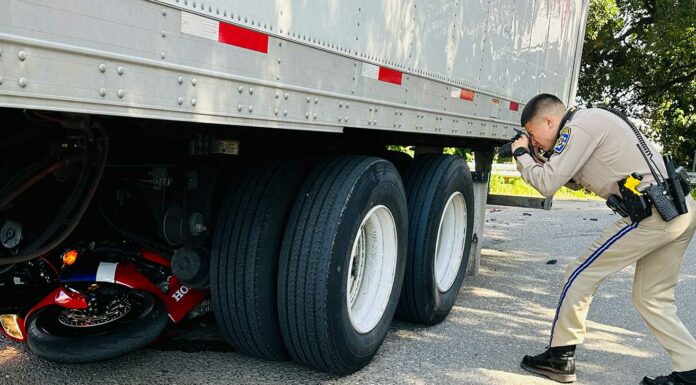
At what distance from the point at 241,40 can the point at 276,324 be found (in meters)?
1.57

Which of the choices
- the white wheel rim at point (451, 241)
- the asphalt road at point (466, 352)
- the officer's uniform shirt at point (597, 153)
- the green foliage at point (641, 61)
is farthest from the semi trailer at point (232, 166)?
the green foliage at point (641, 61)

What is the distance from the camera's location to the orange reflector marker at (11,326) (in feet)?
10.3

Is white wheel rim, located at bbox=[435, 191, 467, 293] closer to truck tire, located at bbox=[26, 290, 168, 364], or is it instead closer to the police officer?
the police officer

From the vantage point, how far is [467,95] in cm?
417

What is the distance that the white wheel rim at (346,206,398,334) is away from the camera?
3615mm

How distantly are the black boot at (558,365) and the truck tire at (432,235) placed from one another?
843 millimetres

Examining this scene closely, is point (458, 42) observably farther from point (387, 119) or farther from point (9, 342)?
point (9, 342)

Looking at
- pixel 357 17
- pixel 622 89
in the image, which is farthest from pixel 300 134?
pixel 622 89

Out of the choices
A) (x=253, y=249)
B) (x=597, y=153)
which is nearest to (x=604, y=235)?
(x=597, y=153)

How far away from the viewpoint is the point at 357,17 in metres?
2.79

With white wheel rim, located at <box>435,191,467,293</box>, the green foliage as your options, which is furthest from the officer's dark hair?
the green foliage

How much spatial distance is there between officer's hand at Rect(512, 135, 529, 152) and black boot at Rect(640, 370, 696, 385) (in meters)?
1.51

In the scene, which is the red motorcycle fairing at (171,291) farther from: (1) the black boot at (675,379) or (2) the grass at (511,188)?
(2) the grass at (511,188)

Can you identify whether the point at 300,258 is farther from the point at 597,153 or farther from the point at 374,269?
the point at 597,153
